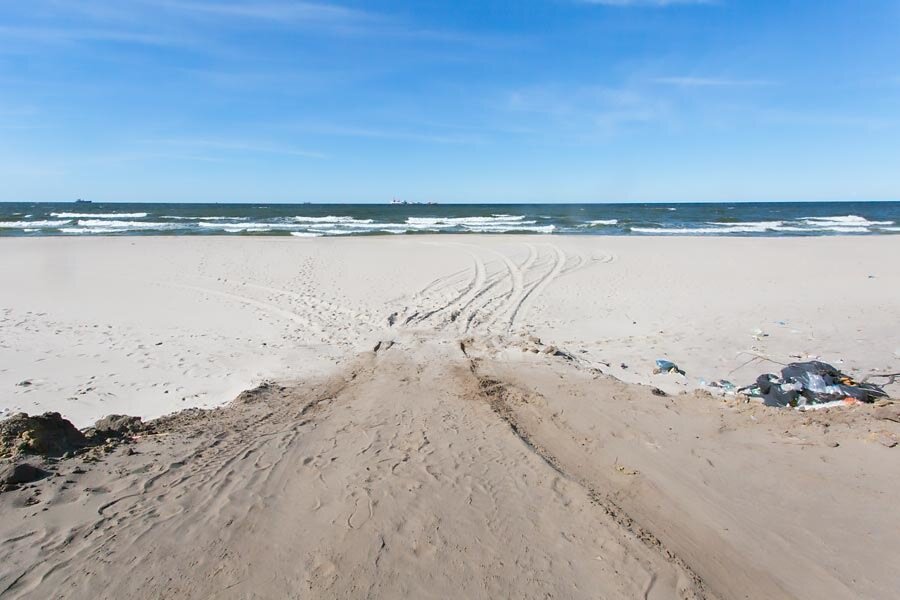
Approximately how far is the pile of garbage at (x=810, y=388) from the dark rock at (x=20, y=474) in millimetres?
6720

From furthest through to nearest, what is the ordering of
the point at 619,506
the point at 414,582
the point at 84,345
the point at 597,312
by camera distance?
the point at 597,312, the point at 84,345, the point at 619,506, the point at 414,582

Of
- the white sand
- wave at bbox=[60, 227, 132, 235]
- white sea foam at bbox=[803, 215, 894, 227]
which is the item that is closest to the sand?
the white sand

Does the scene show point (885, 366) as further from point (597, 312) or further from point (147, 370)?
point (147, 370)

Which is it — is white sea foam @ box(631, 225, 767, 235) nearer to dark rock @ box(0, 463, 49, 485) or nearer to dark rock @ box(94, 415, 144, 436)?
dark rock @ box(94, 415, 144, 436)

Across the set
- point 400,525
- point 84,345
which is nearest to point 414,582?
point 400,525

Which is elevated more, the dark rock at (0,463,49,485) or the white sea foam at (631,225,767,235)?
the white sea foam at (631,225,767,235)

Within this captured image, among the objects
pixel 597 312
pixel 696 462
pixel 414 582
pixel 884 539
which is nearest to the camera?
pixel 414 582

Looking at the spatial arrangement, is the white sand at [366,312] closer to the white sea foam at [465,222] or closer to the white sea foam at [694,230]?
the white sea foam at [694,230]

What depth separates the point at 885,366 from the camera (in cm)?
668

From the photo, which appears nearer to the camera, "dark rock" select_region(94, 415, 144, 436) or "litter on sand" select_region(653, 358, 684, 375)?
"dark rock" select_region(94, 415, 144, 436)

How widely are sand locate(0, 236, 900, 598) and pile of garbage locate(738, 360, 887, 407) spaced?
65cm

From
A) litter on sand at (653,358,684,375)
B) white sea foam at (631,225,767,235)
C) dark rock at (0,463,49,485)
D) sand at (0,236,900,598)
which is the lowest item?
litter on sand at (653,358,684,375)

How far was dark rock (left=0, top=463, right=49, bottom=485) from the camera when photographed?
325 cm

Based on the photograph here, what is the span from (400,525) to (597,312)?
7.78 m
